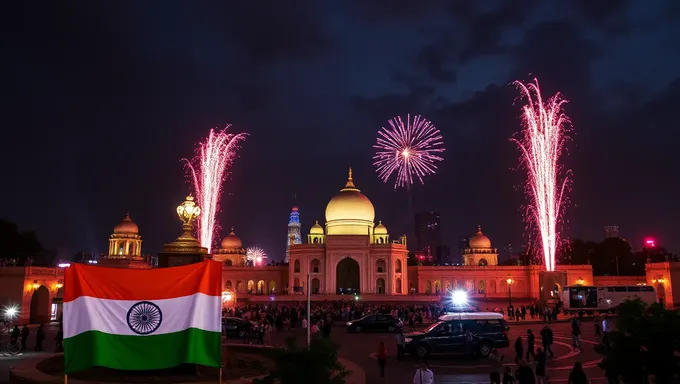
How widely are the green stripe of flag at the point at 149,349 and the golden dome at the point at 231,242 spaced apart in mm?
94221

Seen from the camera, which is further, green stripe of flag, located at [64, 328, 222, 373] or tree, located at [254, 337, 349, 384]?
green stripe of flag, located at [64, 328, 222, 373]

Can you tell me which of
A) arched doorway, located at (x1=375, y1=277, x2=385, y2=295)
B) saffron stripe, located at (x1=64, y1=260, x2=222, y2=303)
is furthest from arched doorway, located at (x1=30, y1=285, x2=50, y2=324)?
saffron stripe, located at (x1=64, y1=260, x2=222, y2=303)

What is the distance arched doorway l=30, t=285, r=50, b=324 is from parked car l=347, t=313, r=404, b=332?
31.4 metres

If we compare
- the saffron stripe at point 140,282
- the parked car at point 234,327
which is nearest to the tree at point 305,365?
the saffron stripe at point 140,282

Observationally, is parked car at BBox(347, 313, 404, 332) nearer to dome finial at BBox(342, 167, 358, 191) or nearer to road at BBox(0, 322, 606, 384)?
road at BBox(0, 322, 606, 384)

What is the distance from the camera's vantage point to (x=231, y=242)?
342 ft

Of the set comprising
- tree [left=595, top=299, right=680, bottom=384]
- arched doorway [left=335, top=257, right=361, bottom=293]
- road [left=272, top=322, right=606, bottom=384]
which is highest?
arched doorway [left=335, top=257, right=361, bottom=293]

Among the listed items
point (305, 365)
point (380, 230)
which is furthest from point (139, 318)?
point (380, 230)

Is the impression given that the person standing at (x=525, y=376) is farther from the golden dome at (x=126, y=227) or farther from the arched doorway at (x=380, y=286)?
the golden dome at (x=126, y=227)

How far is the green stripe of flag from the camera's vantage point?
10703 mm

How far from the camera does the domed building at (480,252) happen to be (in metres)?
102

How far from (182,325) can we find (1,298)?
1743 inches

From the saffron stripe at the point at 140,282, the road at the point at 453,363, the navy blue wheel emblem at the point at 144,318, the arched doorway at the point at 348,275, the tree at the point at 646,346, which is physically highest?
the arched doorway at the point at 348,275

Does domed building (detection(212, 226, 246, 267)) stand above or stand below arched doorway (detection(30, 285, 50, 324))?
above
